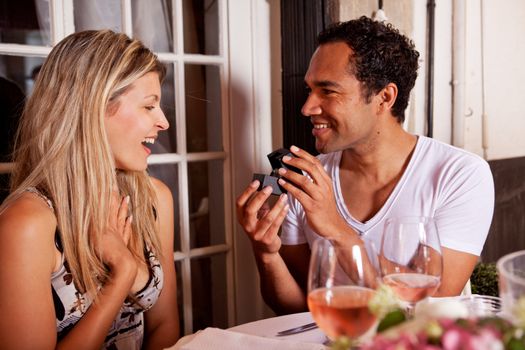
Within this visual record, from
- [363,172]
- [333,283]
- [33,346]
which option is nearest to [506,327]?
[333,283]

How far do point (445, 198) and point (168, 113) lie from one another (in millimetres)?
1149

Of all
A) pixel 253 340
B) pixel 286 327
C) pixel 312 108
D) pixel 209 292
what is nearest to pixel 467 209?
pixel 312 108

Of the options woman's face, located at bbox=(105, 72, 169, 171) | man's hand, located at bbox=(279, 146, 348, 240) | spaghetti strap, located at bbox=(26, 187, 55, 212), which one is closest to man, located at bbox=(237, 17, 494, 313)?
man's hand, located at bbox=(279, 146, 348, 240)

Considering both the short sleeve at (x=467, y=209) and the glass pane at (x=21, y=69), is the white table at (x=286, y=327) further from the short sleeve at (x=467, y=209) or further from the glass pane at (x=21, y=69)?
the glass pane at (x=21, y=69)

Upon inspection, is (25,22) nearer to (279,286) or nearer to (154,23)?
(154,23)

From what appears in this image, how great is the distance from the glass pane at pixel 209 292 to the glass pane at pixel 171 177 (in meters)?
0.17

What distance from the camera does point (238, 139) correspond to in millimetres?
2453

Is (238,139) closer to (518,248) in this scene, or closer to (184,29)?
(184,29)

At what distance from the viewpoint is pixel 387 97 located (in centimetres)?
210

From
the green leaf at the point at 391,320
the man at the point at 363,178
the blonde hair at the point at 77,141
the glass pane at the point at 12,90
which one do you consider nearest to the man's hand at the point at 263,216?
the man at the point at 363,178

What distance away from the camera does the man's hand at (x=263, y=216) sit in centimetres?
168

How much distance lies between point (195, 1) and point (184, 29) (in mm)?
127

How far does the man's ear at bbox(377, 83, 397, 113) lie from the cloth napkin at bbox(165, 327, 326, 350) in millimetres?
1208

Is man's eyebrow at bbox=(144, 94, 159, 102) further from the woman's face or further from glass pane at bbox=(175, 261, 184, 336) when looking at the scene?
glass pane at bbox=(175, 261, 184, 336)
